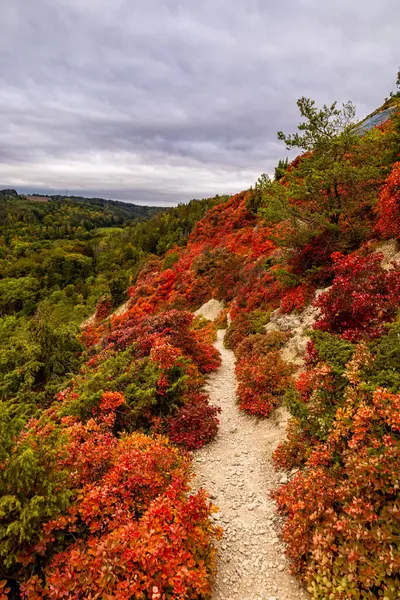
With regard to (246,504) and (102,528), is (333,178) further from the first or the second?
(102,528)

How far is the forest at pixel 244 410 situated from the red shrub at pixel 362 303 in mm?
49

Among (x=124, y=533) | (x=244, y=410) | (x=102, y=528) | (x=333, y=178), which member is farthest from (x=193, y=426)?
(x=333, y=178)

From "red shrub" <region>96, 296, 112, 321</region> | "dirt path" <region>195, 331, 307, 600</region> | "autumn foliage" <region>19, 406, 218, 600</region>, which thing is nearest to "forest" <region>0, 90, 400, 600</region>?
"autumn foliage" <region>19, 406, 218, 600</region>

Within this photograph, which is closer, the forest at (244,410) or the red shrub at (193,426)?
Result: the forest at (244,410)

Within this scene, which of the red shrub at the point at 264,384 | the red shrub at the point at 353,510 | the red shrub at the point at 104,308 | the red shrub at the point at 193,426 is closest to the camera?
the red shrub at the point at 353,510

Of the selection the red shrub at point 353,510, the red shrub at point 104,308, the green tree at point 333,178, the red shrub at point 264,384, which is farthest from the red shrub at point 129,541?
the red shrub at point 104,308

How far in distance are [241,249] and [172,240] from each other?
101ft

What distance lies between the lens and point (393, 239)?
499 inches

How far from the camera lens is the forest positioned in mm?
4082

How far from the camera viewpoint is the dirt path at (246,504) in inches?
193

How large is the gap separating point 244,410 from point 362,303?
17.4 ft

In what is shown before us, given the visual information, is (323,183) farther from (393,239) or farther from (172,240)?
(172,240)

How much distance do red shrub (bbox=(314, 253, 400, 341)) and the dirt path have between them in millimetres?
3379

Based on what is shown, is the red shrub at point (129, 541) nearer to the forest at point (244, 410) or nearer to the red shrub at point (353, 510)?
the forest at point (244, 410)
